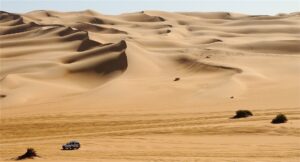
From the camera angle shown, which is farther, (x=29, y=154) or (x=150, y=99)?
(x=150, y=99)

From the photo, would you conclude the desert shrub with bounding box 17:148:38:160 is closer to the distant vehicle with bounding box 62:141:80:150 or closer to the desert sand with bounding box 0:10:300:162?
the desert sand with bounding box 0:10:300:162

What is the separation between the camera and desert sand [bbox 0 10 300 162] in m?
22.7

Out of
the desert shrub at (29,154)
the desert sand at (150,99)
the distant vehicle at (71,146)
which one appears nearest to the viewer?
the desert shrub at (29,154)

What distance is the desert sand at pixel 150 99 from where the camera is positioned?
22.7 m

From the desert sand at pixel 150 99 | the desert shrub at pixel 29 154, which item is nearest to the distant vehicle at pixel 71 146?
the desert sand at pixel 150 99

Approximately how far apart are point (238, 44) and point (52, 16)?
61836mm

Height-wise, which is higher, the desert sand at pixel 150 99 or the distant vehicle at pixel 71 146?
the desert sand at pixel 150 99

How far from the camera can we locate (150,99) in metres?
37.2

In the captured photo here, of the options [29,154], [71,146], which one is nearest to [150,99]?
[71,146]

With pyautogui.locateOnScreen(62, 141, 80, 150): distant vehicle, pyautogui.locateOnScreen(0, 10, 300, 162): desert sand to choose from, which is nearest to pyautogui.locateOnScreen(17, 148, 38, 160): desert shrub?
pyautogui.locateOnScreen(0, 10, 300, 162): desert sand

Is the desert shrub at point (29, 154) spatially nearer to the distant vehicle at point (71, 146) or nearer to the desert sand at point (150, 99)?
the desert sand at point (150, 99)

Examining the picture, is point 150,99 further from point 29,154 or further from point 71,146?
point 29,154

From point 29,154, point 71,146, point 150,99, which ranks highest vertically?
point 150,99

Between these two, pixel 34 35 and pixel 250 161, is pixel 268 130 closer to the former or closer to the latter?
pixel 250 161
